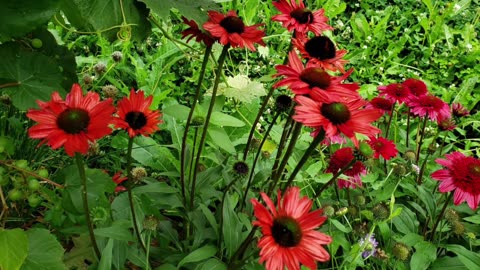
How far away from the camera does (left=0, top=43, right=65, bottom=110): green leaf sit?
2.86 feet

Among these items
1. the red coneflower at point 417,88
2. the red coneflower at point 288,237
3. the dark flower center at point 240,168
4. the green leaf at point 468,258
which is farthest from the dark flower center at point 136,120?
the red coneflower at point 417,88

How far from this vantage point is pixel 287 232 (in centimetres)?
71

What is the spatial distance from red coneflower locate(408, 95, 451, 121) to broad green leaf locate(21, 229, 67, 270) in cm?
107

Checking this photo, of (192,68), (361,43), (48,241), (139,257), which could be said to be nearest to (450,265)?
(139,257)

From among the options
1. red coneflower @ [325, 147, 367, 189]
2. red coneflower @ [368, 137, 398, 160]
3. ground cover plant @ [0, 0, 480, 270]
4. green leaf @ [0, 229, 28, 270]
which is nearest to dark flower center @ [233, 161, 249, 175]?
ground cover plant @ [0, 0, 480, 270]

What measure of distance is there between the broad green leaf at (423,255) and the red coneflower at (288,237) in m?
0.59

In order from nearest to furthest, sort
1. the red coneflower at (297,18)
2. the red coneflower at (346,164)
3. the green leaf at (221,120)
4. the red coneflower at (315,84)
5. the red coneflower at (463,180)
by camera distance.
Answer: the red coneflower at (315,84) → the red coneflower at (297,18) → the red coneflower at (463,180) → the red coneflower at (346,164) → the green leaf at (221,120)

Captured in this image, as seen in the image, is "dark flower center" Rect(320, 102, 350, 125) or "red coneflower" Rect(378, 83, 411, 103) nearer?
"dark flower center" Rect(320, 102, 350, 125)

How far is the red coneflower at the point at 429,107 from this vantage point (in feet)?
4.69

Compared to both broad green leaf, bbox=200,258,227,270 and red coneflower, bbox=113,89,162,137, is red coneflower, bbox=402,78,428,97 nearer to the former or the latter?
broad green leaf, bbox=200,258,227,270

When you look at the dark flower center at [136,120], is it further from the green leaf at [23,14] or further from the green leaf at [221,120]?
the green leaf at [221,120]

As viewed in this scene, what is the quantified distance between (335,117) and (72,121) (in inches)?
15.7

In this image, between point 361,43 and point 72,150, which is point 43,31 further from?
point 361,43

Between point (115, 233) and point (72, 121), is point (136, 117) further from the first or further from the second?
point (115, 233)
